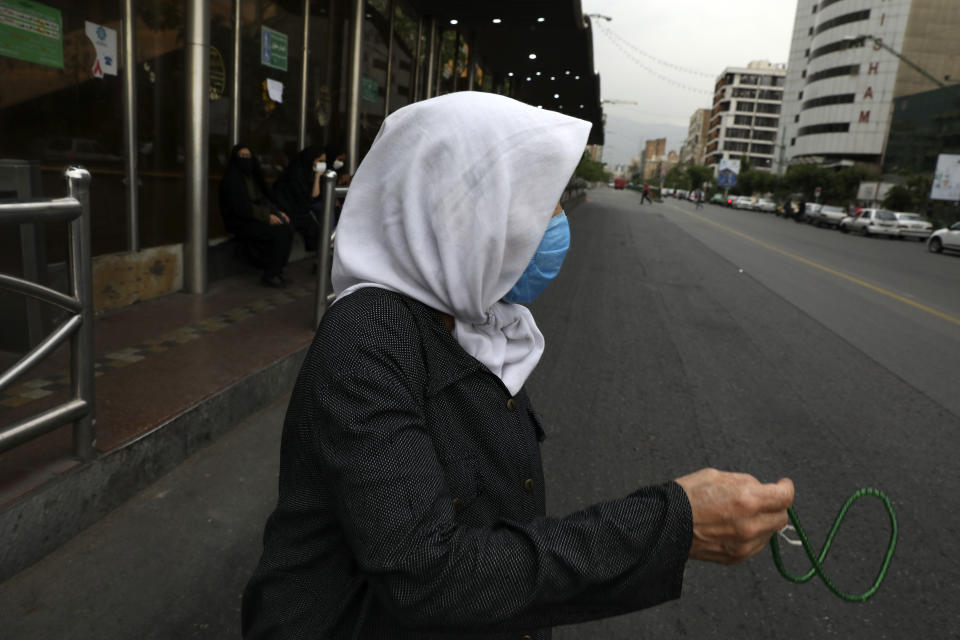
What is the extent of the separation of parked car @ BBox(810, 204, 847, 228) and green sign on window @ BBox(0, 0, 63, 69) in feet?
134

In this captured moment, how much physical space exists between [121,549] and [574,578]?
242 centimetres

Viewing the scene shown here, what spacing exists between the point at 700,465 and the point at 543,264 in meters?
2.95

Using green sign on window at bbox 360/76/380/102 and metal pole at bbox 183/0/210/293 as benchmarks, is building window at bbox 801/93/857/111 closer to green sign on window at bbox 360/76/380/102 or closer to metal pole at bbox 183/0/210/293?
green sign on window at bbox 360/76/380/102

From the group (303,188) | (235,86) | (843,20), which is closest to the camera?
(235,86)

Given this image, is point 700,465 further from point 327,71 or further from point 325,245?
point 327,71

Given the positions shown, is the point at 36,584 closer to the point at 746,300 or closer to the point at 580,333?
the point at 580,333

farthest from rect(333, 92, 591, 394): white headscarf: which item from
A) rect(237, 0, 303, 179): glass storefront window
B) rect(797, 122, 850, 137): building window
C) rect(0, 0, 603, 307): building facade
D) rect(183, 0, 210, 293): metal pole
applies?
rect(797, 122, 850, 137): building window

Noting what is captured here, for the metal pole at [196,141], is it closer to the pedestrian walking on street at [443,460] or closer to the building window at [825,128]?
the pedestrian walking on street at [443,460]

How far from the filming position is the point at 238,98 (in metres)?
7.99

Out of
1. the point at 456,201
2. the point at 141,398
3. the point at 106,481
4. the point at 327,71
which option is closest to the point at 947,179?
the point at 327,71

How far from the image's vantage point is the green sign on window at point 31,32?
498cm

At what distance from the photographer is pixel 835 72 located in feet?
278

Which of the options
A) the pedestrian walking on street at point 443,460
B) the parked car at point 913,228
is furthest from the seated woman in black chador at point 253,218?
the parked car at point 913,228

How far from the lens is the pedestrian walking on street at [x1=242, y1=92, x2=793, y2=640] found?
0.95m
